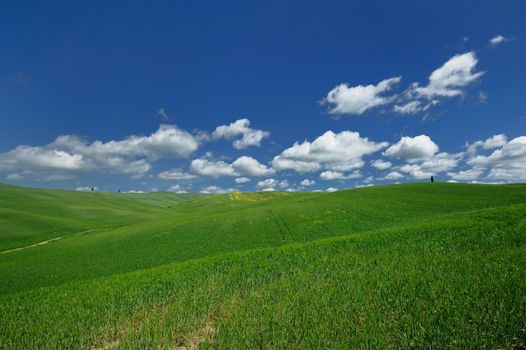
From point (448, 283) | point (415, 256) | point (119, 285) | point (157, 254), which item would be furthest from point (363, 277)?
point (157, 254)

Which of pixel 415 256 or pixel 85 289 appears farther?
pixel 85 289

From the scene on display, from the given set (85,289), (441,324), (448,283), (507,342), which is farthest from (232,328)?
(85,289)

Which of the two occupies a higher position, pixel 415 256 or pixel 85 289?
pixel 415 256

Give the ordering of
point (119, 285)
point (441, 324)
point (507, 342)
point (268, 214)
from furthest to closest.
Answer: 1. point (268, 214)
2. point (119, 285)
3. point (441, 324)
4. point (507, 342)

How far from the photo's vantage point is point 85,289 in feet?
46.0

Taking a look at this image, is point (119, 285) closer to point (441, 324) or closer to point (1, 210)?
point (441, 324)

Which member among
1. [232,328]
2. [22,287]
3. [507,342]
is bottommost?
[22,287]

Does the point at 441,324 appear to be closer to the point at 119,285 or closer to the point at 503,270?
the point at 503,270

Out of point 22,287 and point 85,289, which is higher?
point 85,289

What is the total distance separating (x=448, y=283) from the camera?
822 centimetres

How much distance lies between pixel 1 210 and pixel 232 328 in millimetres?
98322

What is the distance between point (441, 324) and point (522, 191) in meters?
68.2

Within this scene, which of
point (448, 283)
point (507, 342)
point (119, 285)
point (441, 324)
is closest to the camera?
point (507, 342)

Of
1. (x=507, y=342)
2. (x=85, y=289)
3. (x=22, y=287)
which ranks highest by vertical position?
(x=507, y=342)
